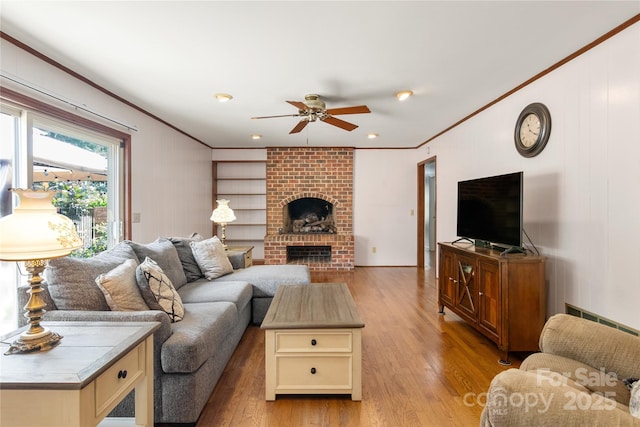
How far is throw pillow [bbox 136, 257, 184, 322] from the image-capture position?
1.78 meters

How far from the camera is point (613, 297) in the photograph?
6.14 feet

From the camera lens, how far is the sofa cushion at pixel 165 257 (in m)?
2.28

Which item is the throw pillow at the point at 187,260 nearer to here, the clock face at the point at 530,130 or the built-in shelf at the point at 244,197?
the built-in shelf at the point at 244,197

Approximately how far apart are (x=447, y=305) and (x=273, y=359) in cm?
210

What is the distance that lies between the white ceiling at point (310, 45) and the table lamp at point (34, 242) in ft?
3.94

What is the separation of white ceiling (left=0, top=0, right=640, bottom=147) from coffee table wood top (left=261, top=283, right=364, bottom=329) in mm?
1829

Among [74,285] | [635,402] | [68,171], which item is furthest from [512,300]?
[68,171]

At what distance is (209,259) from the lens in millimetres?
2975

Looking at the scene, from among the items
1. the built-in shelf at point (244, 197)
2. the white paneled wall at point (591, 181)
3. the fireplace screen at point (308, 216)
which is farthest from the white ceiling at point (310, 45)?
the fireplace screen at point (308, 216)

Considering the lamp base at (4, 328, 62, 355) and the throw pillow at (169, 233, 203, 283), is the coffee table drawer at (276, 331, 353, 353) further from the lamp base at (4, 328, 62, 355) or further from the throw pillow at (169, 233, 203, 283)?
the throw pillow at (169, 233, 203, 283)

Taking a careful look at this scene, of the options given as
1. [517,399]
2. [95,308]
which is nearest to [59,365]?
[95,308]

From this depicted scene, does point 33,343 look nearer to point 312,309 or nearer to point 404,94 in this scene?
point 312,309

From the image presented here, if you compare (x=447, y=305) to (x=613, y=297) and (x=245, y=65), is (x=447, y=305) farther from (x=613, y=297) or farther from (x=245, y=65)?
(x=245, y=65)

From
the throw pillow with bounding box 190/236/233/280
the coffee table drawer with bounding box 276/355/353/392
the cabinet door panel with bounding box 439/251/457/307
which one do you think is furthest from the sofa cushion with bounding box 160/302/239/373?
the cabinet door panel with bounding box 439/251/457/307
